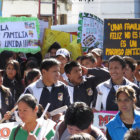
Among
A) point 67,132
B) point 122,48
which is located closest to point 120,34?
point 122,48

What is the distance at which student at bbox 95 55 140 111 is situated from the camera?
24.4 feet

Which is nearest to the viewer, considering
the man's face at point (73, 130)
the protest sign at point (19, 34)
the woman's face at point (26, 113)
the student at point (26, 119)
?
the man's face at point (73, 130)

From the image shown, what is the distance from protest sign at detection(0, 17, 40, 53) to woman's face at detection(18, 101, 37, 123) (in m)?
6.61

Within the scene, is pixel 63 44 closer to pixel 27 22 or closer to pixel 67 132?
pixel 27 22

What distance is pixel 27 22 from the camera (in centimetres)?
1299

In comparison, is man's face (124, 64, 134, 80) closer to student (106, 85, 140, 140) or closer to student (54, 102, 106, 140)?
student (106, 85, 140, 140)

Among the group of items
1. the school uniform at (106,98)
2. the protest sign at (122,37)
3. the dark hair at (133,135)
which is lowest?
the school uniform at (106,98)

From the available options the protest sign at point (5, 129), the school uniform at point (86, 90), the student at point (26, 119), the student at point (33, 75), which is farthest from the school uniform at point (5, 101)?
the student at point (26, 119)

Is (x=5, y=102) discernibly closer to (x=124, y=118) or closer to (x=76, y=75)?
(x=76, y=75)

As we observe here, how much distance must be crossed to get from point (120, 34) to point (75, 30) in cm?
590

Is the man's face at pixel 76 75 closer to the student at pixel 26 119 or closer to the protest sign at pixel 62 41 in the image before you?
the student at pixel 26 119

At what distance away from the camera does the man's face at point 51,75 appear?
7469mm

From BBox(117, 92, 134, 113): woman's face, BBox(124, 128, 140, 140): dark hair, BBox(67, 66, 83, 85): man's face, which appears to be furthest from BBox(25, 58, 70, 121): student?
BBox(124, 128, 140, 140): dark hair

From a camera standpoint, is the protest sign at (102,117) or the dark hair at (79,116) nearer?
the dark hair at (79,116)
